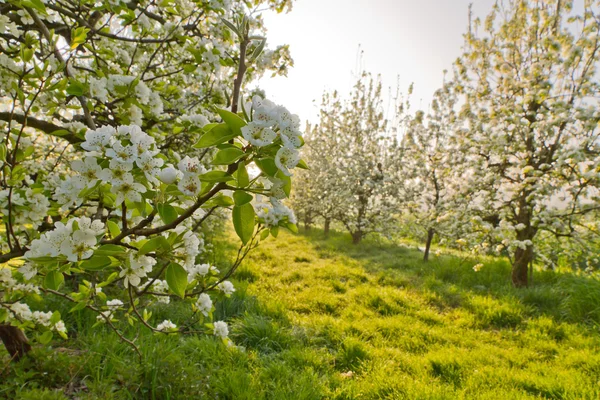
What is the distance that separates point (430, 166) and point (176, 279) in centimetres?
714

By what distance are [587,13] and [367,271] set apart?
5.50 metres

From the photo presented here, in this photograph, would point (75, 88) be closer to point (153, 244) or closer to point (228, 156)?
point (153, 244)

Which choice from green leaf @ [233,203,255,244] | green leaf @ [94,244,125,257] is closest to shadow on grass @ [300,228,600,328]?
green leaf @ [233,203,255,244]

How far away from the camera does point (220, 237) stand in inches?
363

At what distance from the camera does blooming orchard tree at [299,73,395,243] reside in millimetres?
9258

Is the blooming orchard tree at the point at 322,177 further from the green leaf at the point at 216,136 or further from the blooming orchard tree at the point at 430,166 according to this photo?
the green leaf at the point at 216,136

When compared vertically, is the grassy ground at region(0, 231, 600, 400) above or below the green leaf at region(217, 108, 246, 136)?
below

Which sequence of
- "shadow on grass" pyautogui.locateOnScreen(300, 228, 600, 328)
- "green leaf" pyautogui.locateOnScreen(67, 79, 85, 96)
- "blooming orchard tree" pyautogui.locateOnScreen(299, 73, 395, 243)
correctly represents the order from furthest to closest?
"blooming orchard tree" pyautogui.locateOnScreen(299, 73, 395, 243)
"shadow on grass" pyautogui.locateOnScreen(300, 228, 600, 328)
"green leaf" pyautogui.locateOnScreen(67, 79, 85, 96)

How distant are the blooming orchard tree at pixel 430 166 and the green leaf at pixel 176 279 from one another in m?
6.36

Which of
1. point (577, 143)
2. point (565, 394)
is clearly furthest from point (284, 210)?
point (577, 143)

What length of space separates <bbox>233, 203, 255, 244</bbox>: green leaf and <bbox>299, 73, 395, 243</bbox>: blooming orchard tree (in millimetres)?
7882

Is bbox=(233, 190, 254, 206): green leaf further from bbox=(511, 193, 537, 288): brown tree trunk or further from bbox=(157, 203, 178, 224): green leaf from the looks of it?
bbox=(511, 193, 537, 288): brown tree trunk

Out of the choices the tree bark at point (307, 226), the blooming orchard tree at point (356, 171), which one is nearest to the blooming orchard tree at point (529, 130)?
the blooming orchard tree at point (356, 171)

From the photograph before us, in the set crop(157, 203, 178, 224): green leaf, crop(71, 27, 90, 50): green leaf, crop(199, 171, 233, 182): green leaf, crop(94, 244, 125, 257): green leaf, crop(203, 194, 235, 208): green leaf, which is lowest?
crop(94, 244, 125, 257): green leaf
